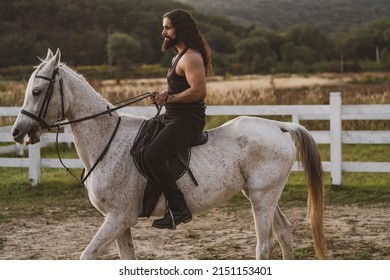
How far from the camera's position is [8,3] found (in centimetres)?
1678

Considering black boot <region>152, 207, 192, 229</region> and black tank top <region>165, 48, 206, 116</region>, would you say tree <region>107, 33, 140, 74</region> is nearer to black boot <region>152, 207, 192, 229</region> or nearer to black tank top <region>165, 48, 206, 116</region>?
black tank top <region>165, 48, 206, 116</region>

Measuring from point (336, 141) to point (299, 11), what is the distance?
10895 millimetres

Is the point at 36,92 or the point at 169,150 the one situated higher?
the point at 36,92

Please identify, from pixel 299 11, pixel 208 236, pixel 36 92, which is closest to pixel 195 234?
pixel 208 236

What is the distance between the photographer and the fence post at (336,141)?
31.3 ft

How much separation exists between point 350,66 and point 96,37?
7672 mm

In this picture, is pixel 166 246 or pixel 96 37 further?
pixel 96 37

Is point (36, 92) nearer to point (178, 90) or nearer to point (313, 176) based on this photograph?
point (178, 90)

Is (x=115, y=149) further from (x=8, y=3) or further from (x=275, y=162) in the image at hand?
(x=8, y=3)

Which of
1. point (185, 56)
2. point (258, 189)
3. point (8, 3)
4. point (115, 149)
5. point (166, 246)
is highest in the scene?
point (8, 3)

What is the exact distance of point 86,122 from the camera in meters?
4.94

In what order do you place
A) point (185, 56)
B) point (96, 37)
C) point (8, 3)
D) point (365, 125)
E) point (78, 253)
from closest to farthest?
point (185, 56)
point (78, 253)
point (365, 125)
point (8, 3)
point (96, 37)

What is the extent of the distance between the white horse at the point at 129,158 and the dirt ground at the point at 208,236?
3.91ft
